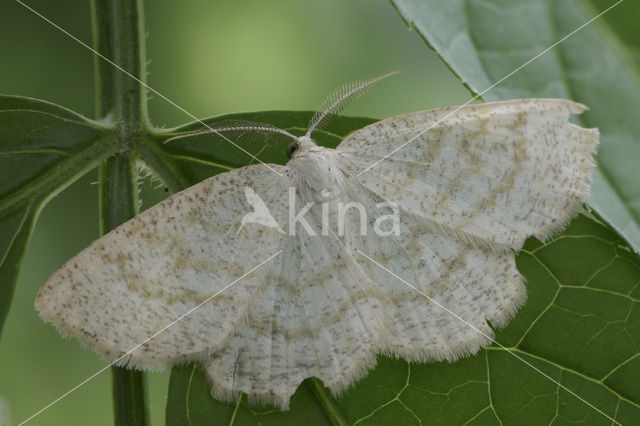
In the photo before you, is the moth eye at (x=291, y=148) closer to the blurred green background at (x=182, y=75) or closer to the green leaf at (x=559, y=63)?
the green leaf at (x=559, y=63)

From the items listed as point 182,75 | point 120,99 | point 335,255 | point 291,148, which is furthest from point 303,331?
point 182,75

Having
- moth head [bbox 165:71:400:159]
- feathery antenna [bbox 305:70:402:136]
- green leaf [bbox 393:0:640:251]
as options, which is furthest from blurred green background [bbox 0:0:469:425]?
green leaf [bbox 393:0:640:251]

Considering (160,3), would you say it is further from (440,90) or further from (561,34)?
(561,34)

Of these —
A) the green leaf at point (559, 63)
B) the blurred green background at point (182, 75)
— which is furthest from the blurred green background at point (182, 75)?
the green leaf at point (559, 63)

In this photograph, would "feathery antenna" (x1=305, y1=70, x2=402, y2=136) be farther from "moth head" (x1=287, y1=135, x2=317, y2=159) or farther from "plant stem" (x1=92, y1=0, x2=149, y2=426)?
"plant stem" (x1=92, y1=0, x2=149, y2=426)

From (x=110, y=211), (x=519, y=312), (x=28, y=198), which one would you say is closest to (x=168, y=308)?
(x=110, y=211)
